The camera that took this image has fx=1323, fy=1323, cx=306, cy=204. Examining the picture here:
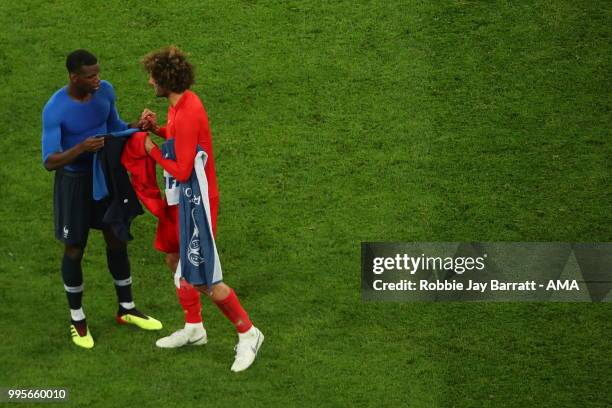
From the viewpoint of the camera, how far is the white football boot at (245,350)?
9.25m

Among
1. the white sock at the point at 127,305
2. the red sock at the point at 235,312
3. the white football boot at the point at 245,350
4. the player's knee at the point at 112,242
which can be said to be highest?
the player's knee at the point at 112,242

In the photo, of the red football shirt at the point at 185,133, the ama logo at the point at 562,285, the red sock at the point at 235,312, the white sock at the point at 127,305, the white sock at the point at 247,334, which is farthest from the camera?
the ama logo at the point at 562,285

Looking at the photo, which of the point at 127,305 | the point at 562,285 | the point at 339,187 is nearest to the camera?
the point at 127,305

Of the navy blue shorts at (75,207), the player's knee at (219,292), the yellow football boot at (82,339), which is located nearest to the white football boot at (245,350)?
the player's knee at (219,292)

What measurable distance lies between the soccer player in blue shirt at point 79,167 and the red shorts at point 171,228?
1.22 feet

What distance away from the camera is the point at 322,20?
13414 millimetres

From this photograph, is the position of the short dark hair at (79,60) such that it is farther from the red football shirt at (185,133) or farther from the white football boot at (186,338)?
the white football boot at (186,338)

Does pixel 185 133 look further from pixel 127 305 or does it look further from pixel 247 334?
pixel 127 305

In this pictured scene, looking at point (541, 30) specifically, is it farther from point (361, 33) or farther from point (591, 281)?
point (591, 281)

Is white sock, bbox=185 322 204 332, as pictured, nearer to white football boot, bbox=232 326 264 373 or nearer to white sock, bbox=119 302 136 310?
white football boot, bbox=232 326 264 373

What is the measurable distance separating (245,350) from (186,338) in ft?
1.59

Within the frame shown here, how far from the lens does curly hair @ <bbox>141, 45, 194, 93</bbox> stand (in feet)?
28.5

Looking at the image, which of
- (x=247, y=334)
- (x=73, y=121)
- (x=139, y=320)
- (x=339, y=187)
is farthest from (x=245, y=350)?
(x=339, y=187)

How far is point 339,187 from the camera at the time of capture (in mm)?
11430
